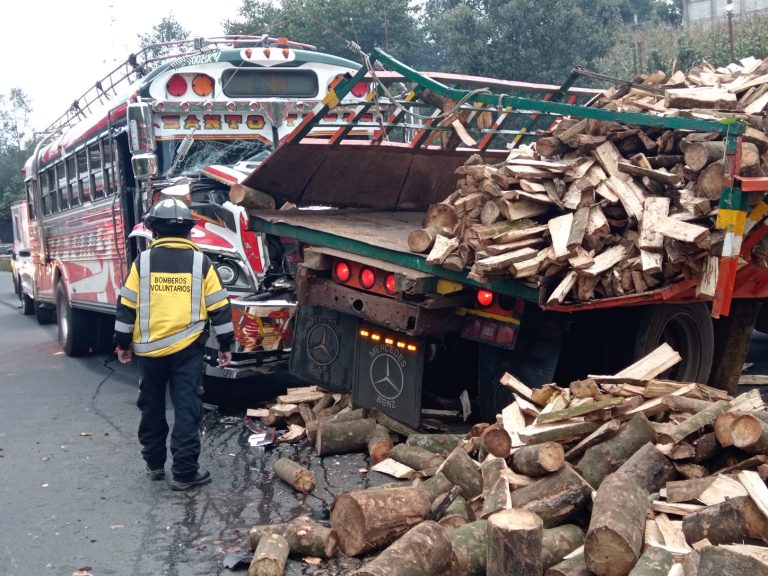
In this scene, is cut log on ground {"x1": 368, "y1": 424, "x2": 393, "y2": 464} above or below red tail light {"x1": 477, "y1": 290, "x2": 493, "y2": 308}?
below

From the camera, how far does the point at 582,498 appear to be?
4.25m

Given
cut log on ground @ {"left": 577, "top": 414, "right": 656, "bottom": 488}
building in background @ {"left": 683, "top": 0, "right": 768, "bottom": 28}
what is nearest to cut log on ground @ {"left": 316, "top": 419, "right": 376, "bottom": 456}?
cut log on ground @ {"left": 577, "top": 414, "right": 656, "bottom": 488}

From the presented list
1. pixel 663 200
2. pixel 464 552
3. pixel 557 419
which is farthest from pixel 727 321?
pixel 464 552

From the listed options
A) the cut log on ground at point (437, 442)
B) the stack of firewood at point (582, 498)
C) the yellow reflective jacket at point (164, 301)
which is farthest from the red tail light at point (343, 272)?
the stack of firewood at point (582, 498)

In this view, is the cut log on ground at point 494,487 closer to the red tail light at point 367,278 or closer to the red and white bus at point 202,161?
the red tail light at point 367,278

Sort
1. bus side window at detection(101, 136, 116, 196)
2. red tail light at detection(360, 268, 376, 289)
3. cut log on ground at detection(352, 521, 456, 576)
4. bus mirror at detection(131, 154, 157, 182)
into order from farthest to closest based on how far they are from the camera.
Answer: bus side window at detection(101, 136, 116, 196), bus mirror at detection(131, 154, 157, 182), red tail light at detection(360, 268, 376, 289), cut log on ground at detection(352, 521, 456, 576)

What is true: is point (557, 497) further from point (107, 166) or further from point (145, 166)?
point (107, 166)

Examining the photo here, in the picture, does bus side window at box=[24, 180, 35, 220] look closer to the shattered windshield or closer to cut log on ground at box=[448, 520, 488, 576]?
the shattered windshield

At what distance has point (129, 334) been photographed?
5.89m

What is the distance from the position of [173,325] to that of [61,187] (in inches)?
287

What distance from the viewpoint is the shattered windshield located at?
333 inches

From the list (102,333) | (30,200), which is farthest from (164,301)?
(30,200)

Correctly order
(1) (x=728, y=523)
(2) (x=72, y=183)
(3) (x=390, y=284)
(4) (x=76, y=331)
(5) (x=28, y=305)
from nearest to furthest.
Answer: (1) (x=728, y=523)
(3) (x=390, y=284)
(4) (x=76, y=331)
(2) (x=72, y=183)
(5) (x=28, y=305)

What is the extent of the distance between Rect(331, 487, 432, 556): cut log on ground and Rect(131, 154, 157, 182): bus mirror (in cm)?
468
